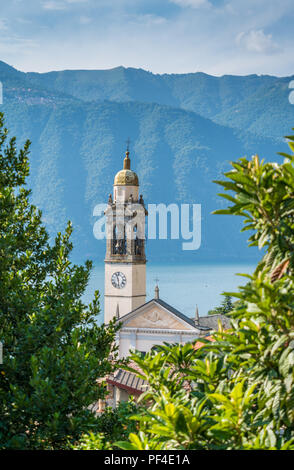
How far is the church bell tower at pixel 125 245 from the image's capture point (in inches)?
1848

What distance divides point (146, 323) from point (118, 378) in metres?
30.3

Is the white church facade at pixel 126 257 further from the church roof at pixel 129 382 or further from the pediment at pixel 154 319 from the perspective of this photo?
the church roof at pixel 129 382

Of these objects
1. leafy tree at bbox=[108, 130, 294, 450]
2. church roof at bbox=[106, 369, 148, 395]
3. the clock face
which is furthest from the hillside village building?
leafy tree at bbox=[108, 130, 294, 450]

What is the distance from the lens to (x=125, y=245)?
48.2 m

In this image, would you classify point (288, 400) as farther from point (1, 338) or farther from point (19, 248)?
point (19, 248)

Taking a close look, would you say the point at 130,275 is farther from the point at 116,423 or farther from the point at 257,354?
the point at 257,354

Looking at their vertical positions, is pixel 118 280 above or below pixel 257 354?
above

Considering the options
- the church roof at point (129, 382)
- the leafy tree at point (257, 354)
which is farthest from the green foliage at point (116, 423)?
the church roof at point (129, 382)

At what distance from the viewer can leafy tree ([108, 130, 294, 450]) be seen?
3318 millimetres

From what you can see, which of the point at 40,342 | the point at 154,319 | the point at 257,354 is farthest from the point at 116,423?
the point at 154,319

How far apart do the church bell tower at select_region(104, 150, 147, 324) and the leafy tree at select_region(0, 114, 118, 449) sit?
38.1 meters

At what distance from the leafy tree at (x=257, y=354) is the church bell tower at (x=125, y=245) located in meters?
42.9

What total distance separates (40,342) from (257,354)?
3289 millimetres
